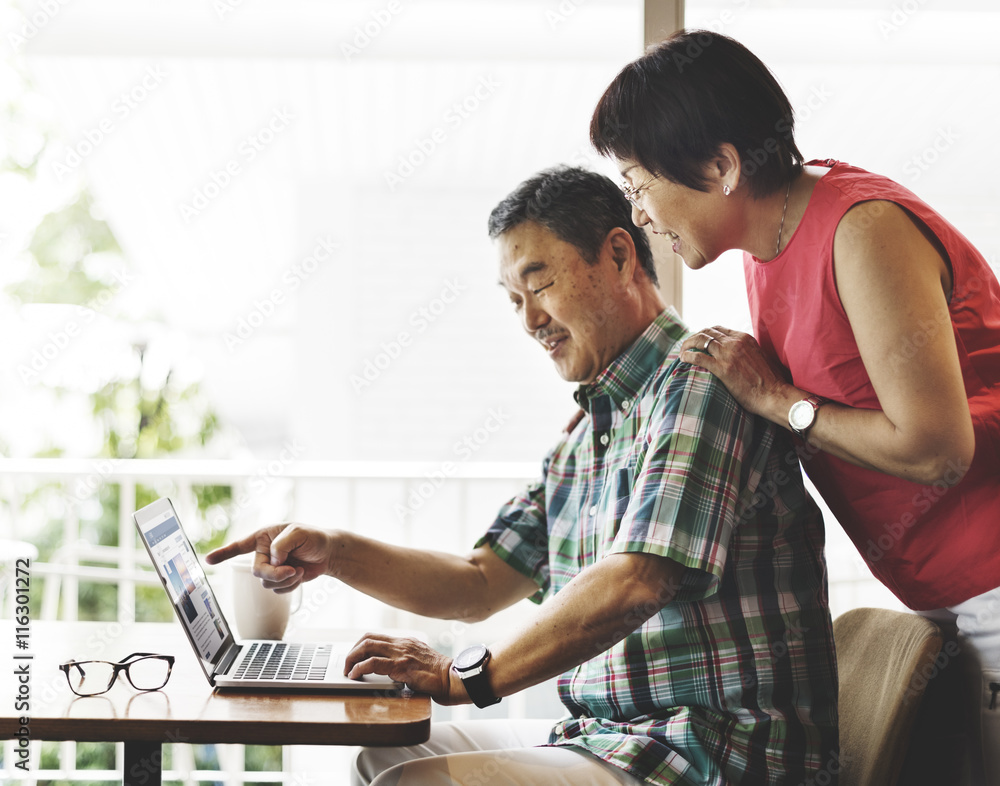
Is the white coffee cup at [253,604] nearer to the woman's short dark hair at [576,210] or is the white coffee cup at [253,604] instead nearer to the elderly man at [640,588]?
the elderly man at [640,588]

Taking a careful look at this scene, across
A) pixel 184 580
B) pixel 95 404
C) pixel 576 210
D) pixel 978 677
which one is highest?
pixel 576 210

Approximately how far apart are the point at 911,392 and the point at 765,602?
374mm

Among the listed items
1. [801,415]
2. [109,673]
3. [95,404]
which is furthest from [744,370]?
[95,404]

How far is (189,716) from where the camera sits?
1.07 meters

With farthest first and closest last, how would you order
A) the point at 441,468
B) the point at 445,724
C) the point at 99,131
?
1. the point at 99,131
2. the point at 441,468
3. the point at 445,724

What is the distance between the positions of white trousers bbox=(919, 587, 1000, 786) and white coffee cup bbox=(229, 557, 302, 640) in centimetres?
110

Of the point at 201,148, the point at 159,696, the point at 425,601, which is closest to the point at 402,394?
the point at 201,148

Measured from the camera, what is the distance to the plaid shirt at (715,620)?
1.18m

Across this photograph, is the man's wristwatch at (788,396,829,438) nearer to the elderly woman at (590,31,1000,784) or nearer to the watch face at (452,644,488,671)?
the elderly woman at (590,31,1000,784)

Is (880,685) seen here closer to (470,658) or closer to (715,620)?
(715,620)

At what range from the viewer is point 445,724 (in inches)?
62.3

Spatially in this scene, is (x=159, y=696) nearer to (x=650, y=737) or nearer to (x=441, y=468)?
(x=650, y=737)

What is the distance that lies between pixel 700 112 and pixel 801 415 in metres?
0.48

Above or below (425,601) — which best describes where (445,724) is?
below
